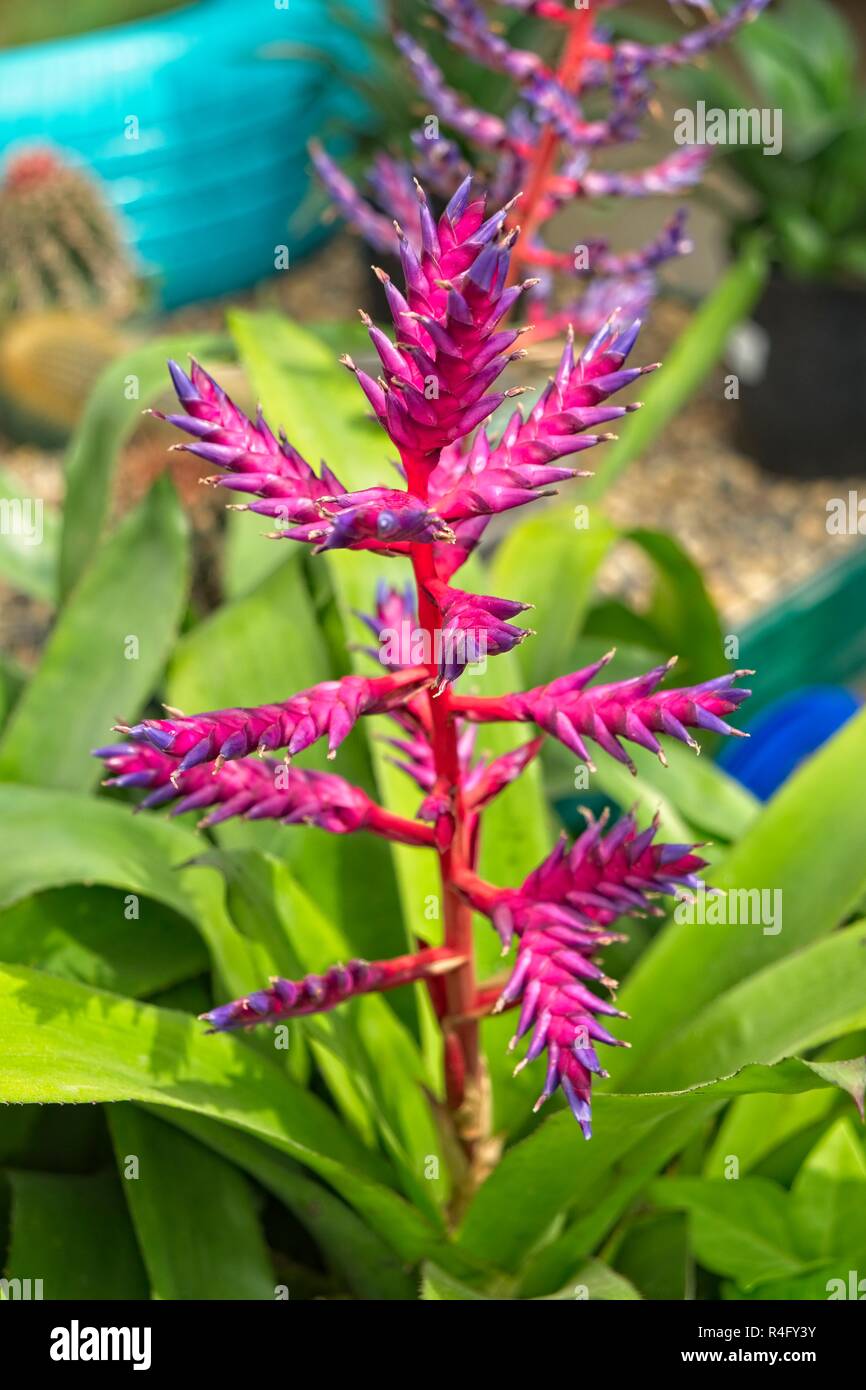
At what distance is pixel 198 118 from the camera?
9.64 ft

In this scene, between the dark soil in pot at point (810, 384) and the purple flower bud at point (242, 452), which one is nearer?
the purple flower bud at point (242, 452)

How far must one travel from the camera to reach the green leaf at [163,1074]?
0.62m

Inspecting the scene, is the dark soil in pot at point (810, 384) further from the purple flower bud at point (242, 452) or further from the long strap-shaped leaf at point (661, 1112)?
the purple flower bud at point (242, 452)

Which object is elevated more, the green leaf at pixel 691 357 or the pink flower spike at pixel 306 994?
the green leaf at pixel 691 357

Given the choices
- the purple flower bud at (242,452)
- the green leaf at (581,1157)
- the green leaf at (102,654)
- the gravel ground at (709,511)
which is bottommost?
the green leaf at (581,1157)

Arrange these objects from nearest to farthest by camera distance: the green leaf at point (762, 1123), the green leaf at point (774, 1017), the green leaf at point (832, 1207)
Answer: the green leaf at point (774, 1017) → the green leaf at point (832, 1207) → the green leaf at point (762, 1123)

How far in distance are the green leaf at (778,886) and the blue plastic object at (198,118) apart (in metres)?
2.21

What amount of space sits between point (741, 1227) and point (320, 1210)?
0.25m

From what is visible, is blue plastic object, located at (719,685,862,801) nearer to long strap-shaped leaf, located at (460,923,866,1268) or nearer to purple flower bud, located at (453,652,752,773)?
long strap-shaped leaf, located at (460,923,866,1268)

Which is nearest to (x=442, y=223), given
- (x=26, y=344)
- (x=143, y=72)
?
(x=26, y=344)

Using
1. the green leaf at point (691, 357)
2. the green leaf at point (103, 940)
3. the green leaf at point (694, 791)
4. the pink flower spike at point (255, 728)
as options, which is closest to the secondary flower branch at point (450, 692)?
the pink flower spike at point (255, 728)

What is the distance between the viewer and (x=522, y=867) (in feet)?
2.89

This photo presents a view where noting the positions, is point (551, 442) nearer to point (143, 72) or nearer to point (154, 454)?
point (154, 454)

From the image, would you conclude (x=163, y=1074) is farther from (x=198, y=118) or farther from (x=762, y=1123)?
(x=198, y=118)
